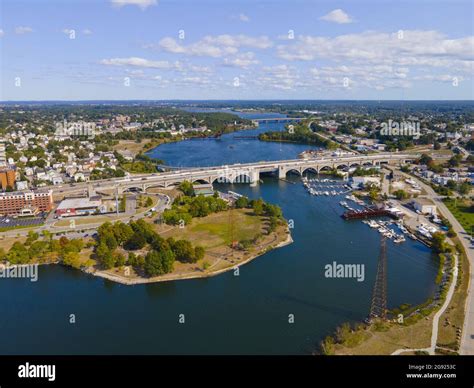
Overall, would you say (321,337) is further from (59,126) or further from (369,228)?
(59,126)

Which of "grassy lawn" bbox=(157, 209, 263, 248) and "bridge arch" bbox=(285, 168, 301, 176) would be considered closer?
"grassy lawn" bbox=(157, 209, 263, 248)

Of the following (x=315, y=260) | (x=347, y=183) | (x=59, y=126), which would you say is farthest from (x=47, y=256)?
(x=59, y=126)

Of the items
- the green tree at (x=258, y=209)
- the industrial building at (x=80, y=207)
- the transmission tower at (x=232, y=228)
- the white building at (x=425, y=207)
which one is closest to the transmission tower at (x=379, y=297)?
the transmission tower at (x=232, y=228)

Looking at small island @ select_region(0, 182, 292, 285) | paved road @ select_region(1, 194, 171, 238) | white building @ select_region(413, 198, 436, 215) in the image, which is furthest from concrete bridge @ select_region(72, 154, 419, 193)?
white building @ select_region(413, 198, 436, 215)

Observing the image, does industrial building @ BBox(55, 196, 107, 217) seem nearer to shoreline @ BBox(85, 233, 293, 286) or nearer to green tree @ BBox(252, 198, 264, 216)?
shoreline @ BBox(85, 233, 293, 286)

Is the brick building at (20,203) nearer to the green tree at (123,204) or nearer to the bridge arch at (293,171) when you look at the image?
the green tree at (123,204)

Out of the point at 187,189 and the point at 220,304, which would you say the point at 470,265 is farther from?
the point at 187,189

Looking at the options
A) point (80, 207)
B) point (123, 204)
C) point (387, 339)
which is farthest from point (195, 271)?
point (80, 207)
